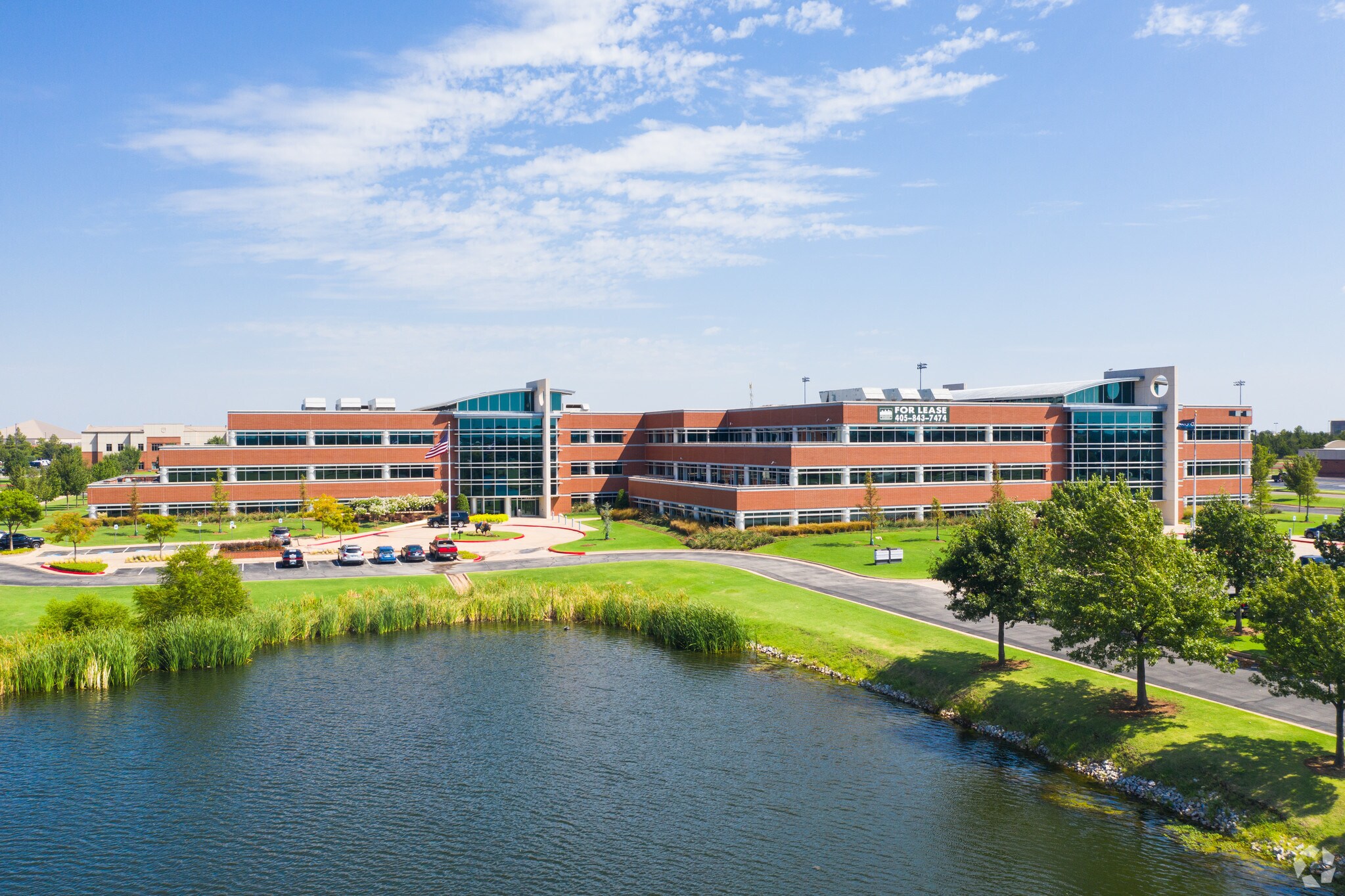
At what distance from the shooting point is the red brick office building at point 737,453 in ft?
287

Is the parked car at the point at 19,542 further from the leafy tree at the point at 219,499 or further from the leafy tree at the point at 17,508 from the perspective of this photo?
the leafy tree at the point at 219,499

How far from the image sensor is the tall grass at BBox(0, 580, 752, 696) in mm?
39938

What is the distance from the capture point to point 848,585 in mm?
59031

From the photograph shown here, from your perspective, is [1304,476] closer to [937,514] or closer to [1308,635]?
[937,514]

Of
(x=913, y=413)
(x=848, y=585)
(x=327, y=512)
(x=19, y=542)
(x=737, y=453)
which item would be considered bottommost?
(x=848, y=585)

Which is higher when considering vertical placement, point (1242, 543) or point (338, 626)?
point (1242, 543)

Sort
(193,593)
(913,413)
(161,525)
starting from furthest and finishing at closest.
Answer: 1. (913,413)
2. (161,525)
3. (193,593)

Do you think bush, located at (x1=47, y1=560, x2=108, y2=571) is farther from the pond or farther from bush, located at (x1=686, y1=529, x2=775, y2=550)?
bush, located at (x1=686, y1=529, x2=775, y2=550)

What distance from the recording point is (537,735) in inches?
1357

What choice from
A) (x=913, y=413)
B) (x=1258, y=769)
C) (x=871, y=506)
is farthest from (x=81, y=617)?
(x=913, y=413)

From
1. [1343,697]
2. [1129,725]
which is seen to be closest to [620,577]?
[1129,725]

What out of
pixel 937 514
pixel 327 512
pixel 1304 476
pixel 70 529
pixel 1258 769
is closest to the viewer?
pixel 1258 769

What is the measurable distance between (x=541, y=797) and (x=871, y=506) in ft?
183

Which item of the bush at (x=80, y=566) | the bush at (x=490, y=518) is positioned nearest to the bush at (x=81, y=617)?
the bush at (x=80, y=566)
